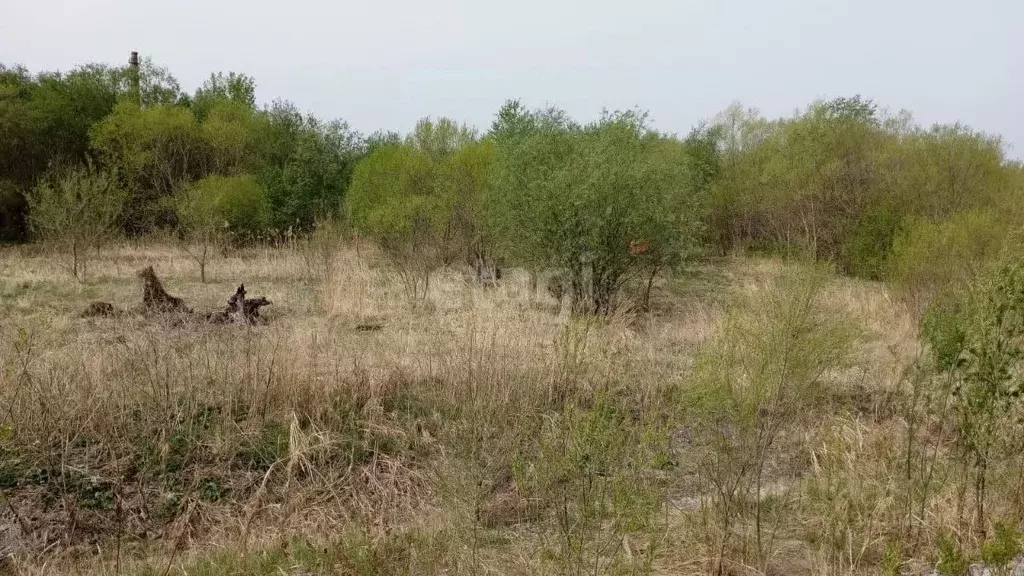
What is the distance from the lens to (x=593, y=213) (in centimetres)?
1188

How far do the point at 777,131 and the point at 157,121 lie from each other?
80.0 ft

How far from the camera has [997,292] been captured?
3.93 meters

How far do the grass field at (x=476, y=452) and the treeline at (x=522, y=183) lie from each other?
1529 mm

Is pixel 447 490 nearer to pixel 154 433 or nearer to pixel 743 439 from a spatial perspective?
pixel 743 439

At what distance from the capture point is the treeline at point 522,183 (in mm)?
12203

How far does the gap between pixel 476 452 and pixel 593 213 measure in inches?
320

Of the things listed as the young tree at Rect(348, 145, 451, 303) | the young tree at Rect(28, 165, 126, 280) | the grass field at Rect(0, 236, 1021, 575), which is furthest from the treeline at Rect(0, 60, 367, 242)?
the grass field at Rect(0, 236, 1021, 575)

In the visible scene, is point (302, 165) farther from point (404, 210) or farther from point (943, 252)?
point (943, 252)

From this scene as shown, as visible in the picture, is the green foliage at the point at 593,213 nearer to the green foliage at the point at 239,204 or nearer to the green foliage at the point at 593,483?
the green foliage at the point at 593,483

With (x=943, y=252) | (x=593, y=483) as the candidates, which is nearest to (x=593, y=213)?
(x=943, y=252)

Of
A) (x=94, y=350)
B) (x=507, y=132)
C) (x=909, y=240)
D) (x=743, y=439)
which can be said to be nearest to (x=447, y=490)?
(x=743, y=439)

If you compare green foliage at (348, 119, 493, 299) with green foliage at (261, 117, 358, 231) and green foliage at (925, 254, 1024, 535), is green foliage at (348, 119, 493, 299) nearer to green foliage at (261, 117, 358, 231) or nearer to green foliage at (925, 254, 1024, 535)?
green foliage at (261, 117, 358, 231)

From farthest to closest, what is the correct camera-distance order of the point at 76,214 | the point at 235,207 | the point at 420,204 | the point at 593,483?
1. the point at 235,207
2. the point at 420,204
3. the point at 76,214
4. the point at 593,483

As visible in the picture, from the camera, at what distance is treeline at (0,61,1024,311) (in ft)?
40.0
